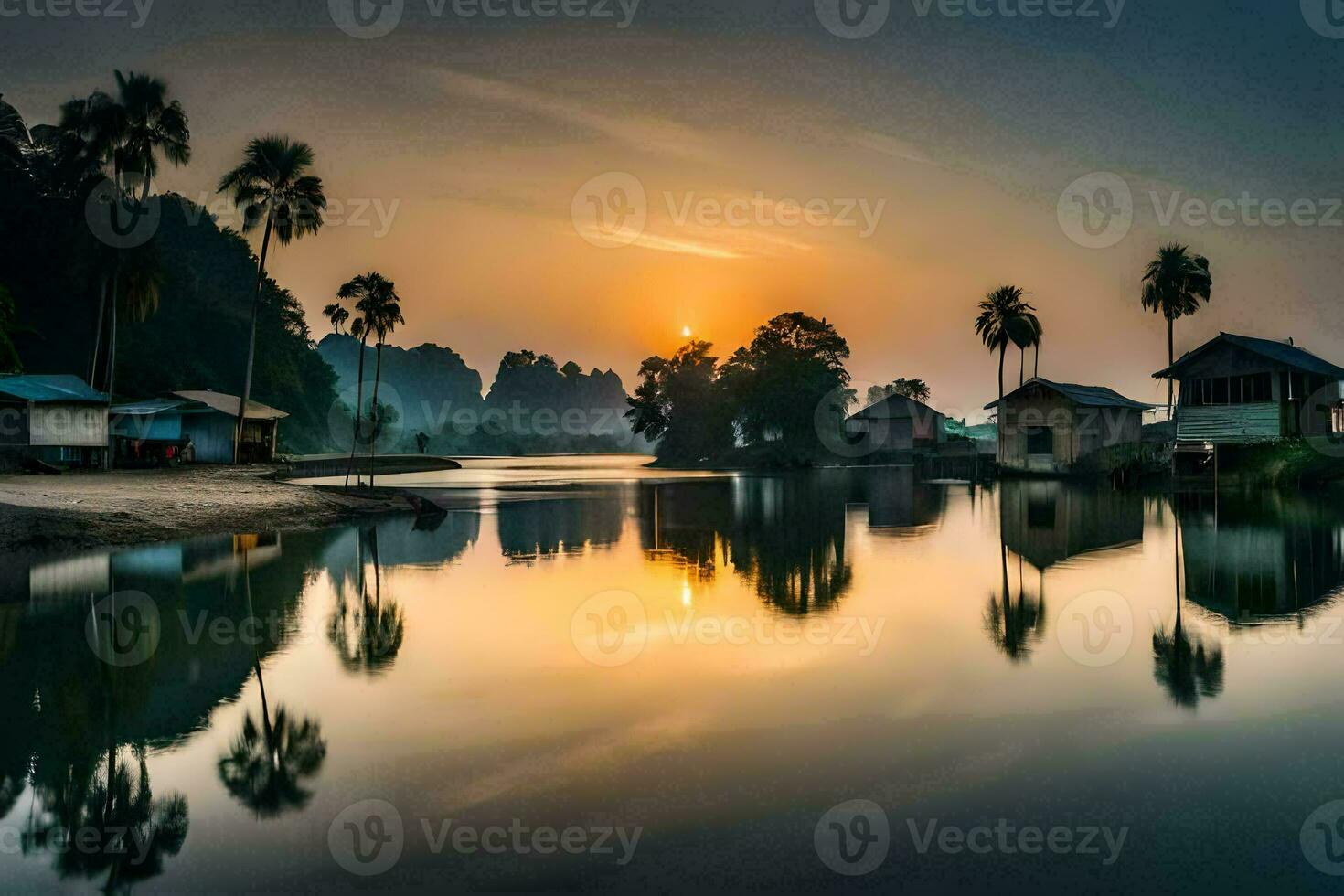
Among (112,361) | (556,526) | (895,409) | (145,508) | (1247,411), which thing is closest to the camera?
(145,508)

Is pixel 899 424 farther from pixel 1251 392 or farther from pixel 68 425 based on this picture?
pixel 68 425

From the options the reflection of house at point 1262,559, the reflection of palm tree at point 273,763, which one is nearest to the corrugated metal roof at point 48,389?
the reflection of palm tree at point 273,763

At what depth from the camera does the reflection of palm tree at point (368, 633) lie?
36.6ft

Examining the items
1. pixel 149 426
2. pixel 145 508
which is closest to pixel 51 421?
pixel 149 426

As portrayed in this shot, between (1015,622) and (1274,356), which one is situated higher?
(1274,356)

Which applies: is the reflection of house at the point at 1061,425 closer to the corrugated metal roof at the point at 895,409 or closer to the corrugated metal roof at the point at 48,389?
the corrugated metal roof at the point at 895,409

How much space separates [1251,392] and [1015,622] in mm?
43328

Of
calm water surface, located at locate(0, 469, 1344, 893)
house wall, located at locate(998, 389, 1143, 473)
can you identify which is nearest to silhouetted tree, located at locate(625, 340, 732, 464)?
house wall, located at locate(998, 389, 1143, 473)

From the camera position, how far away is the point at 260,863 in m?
5.80

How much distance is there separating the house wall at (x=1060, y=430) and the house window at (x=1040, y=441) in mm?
223

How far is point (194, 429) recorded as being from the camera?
5428 centimetres

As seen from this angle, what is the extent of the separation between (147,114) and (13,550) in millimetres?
40150

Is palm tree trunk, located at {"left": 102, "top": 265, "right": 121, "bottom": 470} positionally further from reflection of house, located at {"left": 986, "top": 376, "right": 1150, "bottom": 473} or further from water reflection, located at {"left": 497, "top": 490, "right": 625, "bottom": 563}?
reflection of house, located at {"left": 986, "top": 376, "right": 1150, "bottom": 473}

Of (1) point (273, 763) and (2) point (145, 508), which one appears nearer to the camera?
(1) point (273, 763)
